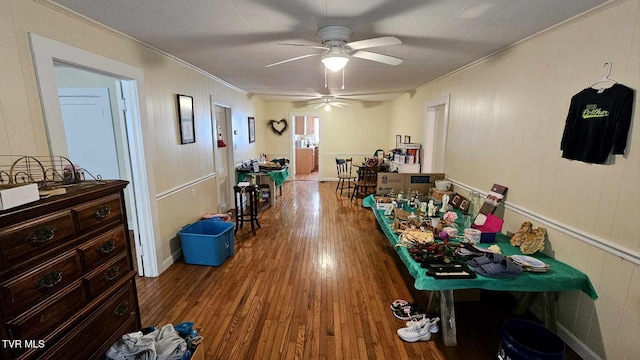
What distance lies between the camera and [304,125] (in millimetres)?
11383

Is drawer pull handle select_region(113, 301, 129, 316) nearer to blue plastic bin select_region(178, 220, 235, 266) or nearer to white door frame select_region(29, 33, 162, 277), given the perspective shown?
white door frame select_region(29, 33, 162, 277)

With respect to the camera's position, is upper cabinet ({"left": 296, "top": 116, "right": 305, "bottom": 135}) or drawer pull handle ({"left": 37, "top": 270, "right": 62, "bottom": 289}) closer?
drawer pull handle ({"left": 37, "top": 270, "right": 62, "bottom": 289})

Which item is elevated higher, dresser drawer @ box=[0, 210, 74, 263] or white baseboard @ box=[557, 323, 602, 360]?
dresser drawer @ box=[0, 210, 74, 263]

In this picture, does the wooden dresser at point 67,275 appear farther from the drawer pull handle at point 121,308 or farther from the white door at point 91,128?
the white door at point 91,128

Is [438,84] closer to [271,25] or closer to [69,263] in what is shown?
[271,25]

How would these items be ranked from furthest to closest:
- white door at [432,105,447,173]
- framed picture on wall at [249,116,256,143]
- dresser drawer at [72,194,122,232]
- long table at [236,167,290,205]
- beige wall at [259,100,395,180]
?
beige wall at [259,100,395,180] < framed picture on wall at [249,116,256,143] < long table at [236,167,290,205] < white door at [432,105,447,173] < dresser drawer at [72,194,122,232]

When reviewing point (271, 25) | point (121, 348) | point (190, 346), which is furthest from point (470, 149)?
point (121, 348)

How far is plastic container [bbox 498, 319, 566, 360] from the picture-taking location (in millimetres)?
1554

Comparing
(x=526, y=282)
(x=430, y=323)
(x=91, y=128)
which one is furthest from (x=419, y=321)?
(x=91, y=128)

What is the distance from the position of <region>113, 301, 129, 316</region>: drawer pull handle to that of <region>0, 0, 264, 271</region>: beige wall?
111cm

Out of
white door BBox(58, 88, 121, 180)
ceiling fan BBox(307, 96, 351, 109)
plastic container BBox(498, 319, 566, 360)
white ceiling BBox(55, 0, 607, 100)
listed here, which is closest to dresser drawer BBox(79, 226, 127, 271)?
white ceiling BBox(55, 0, 607, 100)

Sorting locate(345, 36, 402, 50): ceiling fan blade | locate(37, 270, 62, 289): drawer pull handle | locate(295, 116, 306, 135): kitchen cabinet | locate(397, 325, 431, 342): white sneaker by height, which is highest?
locate(345, 36, 402, 50): ceiling fan blade

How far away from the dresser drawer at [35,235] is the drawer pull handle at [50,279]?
0.40 ft

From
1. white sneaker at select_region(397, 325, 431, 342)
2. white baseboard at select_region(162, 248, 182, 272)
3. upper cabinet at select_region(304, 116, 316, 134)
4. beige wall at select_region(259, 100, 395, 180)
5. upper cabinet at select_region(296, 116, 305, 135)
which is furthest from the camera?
upper cabinet at select_region(304, 116, 316, 134)
